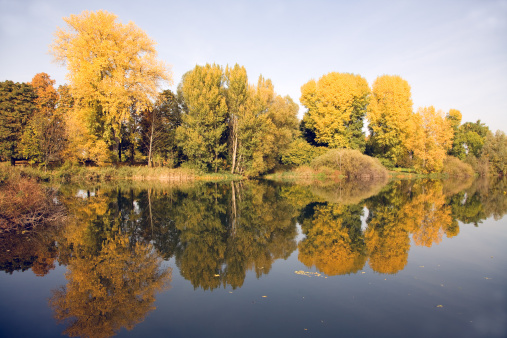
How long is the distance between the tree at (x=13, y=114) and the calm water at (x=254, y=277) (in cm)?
2644

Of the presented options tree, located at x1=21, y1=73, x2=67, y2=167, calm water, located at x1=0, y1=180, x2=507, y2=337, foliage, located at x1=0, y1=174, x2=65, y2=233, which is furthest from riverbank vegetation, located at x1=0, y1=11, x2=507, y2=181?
calm water, located at x1=0, y1=180, x2=507, y2=337

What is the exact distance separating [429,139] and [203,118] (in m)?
29.8

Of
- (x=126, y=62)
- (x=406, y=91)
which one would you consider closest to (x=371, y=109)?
(x=406, y=91)

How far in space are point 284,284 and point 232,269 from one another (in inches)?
53.1

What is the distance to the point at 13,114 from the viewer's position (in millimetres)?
32312

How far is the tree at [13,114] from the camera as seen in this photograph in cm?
3159

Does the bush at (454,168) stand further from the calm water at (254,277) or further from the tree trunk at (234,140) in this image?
the calm water at (254,277)

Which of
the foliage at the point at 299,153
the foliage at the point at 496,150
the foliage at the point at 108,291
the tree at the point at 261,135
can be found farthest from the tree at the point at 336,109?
the foliage at the point at 108,291

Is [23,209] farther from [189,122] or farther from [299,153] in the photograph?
[299,153]

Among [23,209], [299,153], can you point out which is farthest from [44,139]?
[299,153]

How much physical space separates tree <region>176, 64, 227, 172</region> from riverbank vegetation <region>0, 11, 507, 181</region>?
0.12m

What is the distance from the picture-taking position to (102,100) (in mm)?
29875

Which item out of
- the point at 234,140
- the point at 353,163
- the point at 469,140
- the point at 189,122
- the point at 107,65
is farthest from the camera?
the point at 469,140

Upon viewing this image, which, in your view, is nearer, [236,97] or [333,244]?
[333,244]
